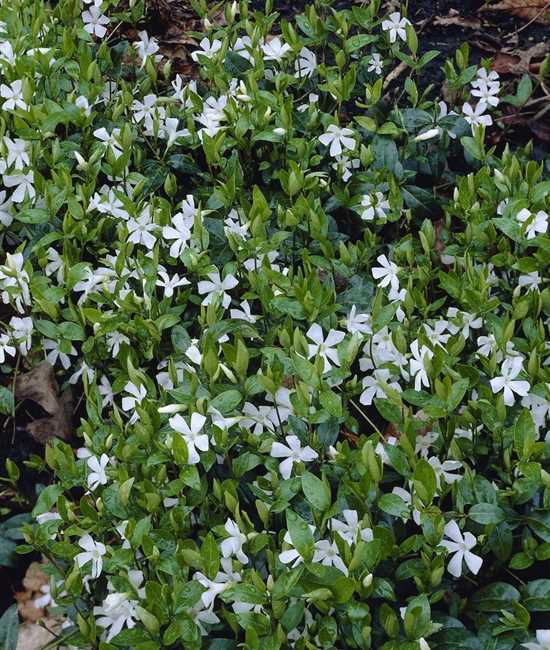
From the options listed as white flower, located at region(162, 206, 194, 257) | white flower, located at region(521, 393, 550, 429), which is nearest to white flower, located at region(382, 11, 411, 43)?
white flower, located at region(162, 206, 194, 257)

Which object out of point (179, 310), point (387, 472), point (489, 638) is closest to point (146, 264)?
point (179, 310)

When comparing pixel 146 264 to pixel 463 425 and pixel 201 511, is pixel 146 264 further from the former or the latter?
pixel 463 425

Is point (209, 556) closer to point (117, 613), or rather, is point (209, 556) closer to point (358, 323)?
point (117, 613)

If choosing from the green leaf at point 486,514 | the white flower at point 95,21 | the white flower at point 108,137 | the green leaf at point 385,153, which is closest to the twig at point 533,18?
the green leaf at point 385,153

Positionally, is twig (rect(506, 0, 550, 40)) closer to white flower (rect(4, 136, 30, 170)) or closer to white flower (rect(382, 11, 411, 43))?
white flower (rect(382, 11, 411, 43))

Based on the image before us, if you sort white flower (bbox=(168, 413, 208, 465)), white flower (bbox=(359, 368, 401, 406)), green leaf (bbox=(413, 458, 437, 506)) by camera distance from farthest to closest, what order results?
white flower (bbox=(359, 368, 401, 406)) → white flower (bbox=(168, 413, 208, 465)) → green leaf (bbox=(413, 458, 437, 506))

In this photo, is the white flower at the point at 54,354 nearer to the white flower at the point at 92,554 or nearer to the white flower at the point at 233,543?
the white flower at the point at 92,554

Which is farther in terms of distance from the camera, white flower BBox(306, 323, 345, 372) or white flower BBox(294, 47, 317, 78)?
white flower BBox(294, 47, 317, 78)
